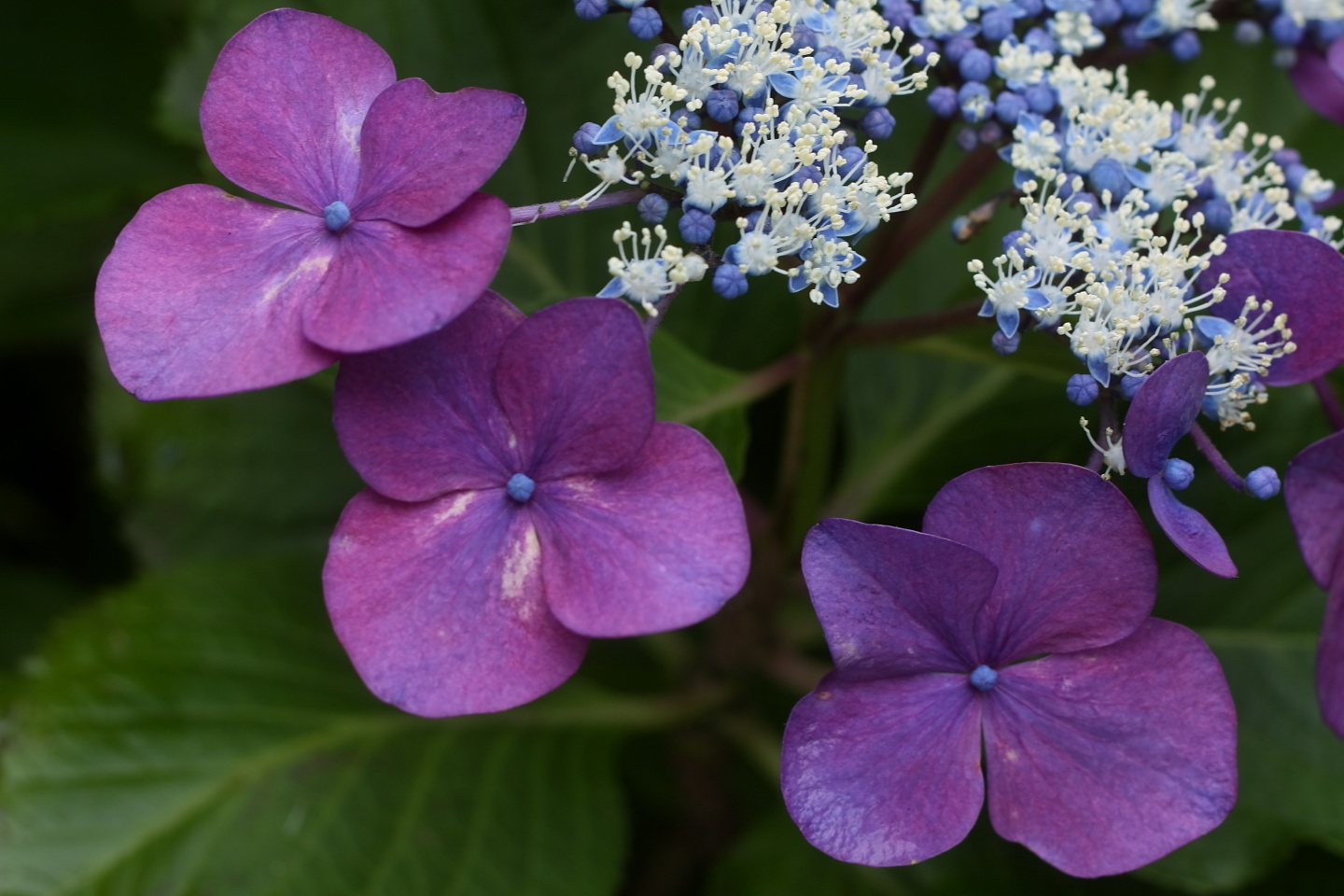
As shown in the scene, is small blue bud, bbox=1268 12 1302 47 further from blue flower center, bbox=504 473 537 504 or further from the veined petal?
blue flower center, bbox=504 473 537 504

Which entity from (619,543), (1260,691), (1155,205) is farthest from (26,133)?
(1260,691)

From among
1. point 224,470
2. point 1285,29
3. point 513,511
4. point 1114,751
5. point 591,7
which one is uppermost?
point 591,7

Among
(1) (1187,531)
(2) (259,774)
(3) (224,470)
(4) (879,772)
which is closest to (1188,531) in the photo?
(1) (1187,531)

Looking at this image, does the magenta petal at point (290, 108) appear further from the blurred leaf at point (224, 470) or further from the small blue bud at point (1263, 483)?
the blurred leaf at point (224, 470)

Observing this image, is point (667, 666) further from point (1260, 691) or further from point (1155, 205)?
point (1155, 205)

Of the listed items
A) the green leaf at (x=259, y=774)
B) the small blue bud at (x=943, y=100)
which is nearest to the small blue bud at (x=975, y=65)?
the small blue bud at (x=943, y=100)

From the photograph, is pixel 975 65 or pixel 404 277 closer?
pixel 404 277

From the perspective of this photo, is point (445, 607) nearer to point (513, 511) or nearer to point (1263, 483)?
point (513, 511)

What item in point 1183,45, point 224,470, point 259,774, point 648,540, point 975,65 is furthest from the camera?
point 224,470
